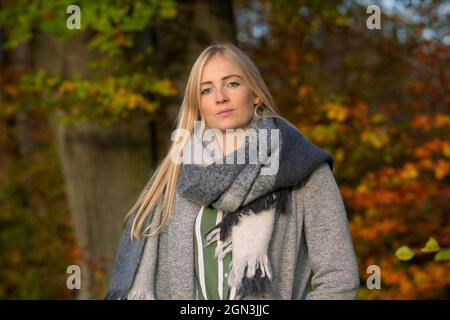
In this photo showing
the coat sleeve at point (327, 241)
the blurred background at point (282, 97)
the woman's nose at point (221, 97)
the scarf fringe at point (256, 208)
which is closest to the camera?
the coat sleeve at point (327, 241)

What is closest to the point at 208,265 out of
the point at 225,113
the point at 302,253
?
the point at 302,253

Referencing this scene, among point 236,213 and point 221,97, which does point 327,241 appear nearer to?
point 236,213

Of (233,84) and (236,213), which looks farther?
(233,84)

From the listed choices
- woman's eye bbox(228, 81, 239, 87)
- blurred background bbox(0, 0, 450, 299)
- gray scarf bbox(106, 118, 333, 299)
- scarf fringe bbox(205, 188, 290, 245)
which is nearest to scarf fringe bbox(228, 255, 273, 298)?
gray scarf bbox(106, 118, 333, 299)

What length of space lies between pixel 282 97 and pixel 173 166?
4.50 m

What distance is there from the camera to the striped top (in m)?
3.00

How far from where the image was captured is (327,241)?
9.60ft

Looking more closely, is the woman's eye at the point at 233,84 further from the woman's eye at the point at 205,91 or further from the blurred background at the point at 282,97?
the blurred background at the point at 282,97

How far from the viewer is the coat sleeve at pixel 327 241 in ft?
9.43

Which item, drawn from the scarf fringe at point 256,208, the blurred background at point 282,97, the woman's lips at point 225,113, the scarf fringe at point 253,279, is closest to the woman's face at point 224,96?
the woman's lips at point 225,113

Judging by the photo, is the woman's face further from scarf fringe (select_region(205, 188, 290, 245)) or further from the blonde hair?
→ scarf fringe (select_region(205, 188, 290, 245))

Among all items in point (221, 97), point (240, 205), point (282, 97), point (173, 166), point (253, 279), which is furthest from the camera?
point (282, 97)
